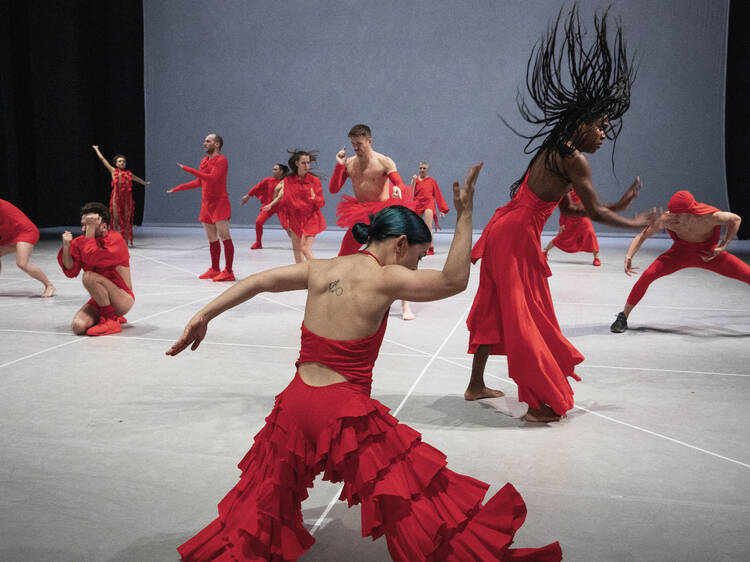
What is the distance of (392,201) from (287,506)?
3.84m

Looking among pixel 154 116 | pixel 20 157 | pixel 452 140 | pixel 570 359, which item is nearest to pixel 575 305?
Answer: pixel 570 359

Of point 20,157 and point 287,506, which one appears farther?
point 20,157

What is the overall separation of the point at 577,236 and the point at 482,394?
722 cm

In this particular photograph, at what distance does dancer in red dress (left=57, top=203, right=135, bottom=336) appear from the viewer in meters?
5.46

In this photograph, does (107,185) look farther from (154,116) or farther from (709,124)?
(709,124)

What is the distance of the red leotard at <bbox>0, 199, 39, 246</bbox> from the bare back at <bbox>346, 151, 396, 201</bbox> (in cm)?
341

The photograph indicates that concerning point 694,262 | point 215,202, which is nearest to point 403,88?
point 215,202

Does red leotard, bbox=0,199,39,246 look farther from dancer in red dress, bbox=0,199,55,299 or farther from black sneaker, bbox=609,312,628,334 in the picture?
black sneaker, bbox=609,312,628,334

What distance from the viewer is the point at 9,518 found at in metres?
2.50

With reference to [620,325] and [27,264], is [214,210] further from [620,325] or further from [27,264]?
[620,325]

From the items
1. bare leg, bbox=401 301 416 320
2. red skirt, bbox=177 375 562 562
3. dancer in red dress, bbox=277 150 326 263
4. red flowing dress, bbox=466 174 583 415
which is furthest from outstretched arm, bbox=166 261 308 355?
dancer in red dress, bbox=277 150 326 263

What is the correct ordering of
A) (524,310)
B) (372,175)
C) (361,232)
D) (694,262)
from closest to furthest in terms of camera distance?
(361,232) → (524,310) → (694,262) → (372,175)

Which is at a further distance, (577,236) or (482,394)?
(577,236)

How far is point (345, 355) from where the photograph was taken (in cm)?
220
